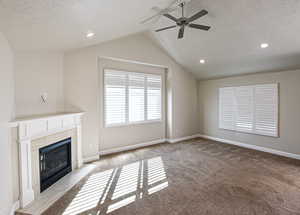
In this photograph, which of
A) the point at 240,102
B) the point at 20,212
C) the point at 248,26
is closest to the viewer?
the point at 20,212

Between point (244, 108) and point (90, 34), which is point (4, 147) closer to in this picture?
point (90, 34)

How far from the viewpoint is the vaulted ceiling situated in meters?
1.93

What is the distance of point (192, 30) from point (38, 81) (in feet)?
12.0

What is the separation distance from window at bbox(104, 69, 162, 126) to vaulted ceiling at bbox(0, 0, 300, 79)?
125cm

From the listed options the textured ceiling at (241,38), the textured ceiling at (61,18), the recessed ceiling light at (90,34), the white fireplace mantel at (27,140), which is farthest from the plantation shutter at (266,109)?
the white fireplace mantel at (27,140)

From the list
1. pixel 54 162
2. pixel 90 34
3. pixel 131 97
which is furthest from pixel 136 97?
pixel 54 162

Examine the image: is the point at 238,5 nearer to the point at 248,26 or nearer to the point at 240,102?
the point at 248,26

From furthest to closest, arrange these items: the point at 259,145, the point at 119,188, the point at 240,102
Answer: the point at 240,102
the point at 259,145
the point at 119,188

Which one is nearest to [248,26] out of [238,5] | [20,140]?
[238,5]

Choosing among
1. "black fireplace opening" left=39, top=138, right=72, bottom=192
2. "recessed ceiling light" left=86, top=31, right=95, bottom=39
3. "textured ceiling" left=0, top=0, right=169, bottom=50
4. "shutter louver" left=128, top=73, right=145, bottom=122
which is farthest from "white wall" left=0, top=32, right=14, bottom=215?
"shutter louver" left=128, top=73, right=145, bottom=122

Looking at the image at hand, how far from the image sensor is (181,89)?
239 inches

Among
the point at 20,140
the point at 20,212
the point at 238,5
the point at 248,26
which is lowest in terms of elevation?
the point at 20,212

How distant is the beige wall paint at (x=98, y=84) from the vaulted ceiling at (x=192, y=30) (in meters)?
0.44

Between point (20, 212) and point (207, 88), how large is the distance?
618cm
